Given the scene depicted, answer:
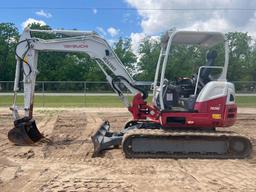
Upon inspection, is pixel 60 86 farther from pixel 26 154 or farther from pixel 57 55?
pixel 57 55

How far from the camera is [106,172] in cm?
834

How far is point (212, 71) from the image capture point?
35.7ft

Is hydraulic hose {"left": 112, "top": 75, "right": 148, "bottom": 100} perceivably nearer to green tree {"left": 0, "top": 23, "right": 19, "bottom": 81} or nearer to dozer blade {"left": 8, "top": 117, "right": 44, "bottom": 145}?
dozer blade {"left": 8, "top": 117, "right": 44, "bottom": 145}

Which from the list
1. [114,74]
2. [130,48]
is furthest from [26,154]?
[130,48]

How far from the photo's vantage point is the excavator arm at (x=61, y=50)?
38.5 ft

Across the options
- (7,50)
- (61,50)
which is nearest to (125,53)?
(7,50)

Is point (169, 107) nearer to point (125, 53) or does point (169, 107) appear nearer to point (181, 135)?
point (181, 135)

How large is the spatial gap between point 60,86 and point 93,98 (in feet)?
9.14

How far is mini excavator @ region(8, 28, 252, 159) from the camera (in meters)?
10.4

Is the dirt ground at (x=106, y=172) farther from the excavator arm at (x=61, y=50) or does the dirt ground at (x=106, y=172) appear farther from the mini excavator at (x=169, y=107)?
the excavator arm at (x=61, y=50)

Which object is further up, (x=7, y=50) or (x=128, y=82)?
(x=7, y=50)

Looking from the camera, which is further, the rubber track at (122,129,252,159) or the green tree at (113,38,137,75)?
the green tree at (113,38,137,75)

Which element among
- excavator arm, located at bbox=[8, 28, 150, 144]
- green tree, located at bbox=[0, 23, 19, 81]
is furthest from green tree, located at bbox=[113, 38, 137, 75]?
excavator arm, located at bbox=[8, 28, 150, 144]

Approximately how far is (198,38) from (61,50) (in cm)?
375
